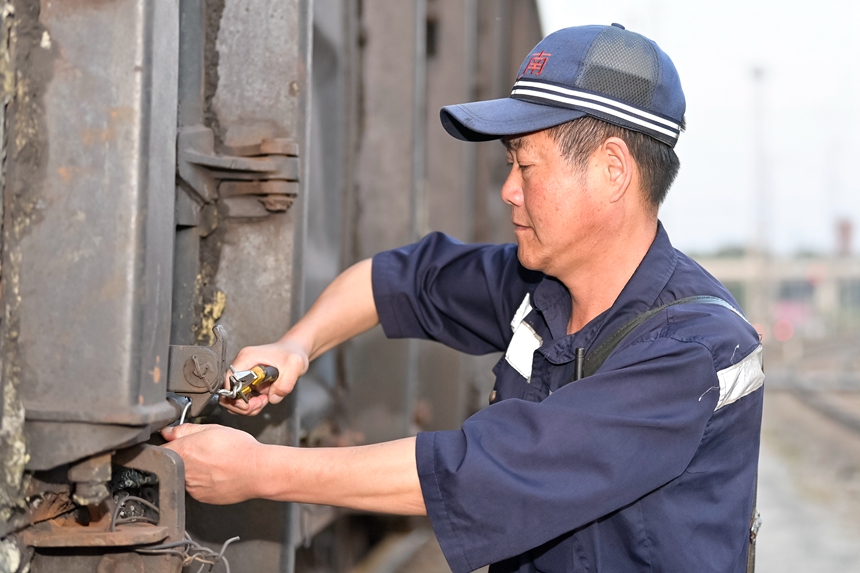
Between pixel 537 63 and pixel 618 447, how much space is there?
771mm

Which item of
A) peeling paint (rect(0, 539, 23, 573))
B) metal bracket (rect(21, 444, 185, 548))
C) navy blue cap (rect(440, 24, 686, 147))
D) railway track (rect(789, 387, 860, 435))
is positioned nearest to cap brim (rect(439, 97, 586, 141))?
navy blue cap (rect(440, 24, 686, 147))

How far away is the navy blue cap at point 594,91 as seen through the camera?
5.21 feet

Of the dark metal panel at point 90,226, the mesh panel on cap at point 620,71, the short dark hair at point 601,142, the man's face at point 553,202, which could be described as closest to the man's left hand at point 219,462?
the dark metal panel at point 90,226

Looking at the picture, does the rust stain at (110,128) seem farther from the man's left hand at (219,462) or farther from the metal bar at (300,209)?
the metal bar at (300,209)

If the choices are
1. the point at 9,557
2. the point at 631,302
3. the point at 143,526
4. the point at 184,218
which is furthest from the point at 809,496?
the point at 9,557

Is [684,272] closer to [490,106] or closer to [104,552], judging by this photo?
[490,106]

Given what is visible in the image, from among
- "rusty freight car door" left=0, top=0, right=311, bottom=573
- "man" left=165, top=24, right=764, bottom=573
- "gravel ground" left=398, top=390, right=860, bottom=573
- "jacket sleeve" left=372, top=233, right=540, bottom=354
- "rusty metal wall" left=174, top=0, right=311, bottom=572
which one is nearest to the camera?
"rusty freight car door" left=0, top=0, right=311, bottom=573

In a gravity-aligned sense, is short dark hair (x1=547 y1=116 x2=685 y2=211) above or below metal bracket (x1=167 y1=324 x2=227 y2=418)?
above

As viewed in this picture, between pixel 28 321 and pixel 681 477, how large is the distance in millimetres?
1092

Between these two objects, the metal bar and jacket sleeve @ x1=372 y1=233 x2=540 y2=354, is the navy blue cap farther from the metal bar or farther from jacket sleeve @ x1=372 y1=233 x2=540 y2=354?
jacket sleeve @ x1=372 y1=233 x2=540 y2=354

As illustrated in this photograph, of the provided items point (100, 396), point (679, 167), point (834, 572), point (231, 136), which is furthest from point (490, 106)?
point (834, 572)

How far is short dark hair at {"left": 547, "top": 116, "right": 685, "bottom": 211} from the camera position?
1.61m

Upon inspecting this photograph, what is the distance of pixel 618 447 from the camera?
4.38 ft

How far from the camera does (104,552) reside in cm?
137
